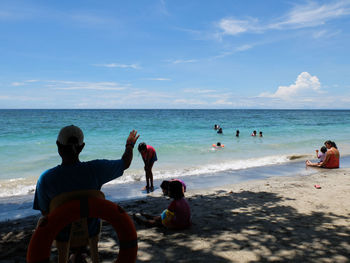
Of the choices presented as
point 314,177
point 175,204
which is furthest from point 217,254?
point 314,177

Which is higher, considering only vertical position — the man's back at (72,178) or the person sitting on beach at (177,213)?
the man's back at (72,178)

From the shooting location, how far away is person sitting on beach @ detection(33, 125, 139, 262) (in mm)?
2123

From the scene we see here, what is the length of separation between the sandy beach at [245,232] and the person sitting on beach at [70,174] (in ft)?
5.17

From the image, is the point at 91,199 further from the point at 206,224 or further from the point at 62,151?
the point at 206,224

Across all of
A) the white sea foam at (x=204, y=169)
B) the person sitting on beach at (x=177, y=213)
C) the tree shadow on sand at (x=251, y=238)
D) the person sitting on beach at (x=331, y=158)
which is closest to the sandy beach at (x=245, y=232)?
the tree shadow on sand at (x=251, y=238)

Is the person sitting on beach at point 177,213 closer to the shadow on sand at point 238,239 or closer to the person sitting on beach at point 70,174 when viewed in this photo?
the shadow on sand at point 238,239

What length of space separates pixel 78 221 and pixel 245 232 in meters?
2.89

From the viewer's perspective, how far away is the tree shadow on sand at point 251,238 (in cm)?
341

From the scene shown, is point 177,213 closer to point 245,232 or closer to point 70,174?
point 245,232

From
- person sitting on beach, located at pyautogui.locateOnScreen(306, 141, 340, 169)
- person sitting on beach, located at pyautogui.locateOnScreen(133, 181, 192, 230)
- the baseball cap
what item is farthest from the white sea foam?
the baseball cap

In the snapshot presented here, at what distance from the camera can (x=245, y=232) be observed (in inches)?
166

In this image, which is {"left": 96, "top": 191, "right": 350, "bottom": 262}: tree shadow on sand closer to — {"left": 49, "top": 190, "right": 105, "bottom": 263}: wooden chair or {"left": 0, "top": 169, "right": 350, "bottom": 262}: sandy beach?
{"left": 0, "top": 169, "right": 350, "bottom": 262}: sandy beach

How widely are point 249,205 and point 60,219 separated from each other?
476 centimetres

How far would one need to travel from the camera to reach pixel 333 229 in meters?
4.28
